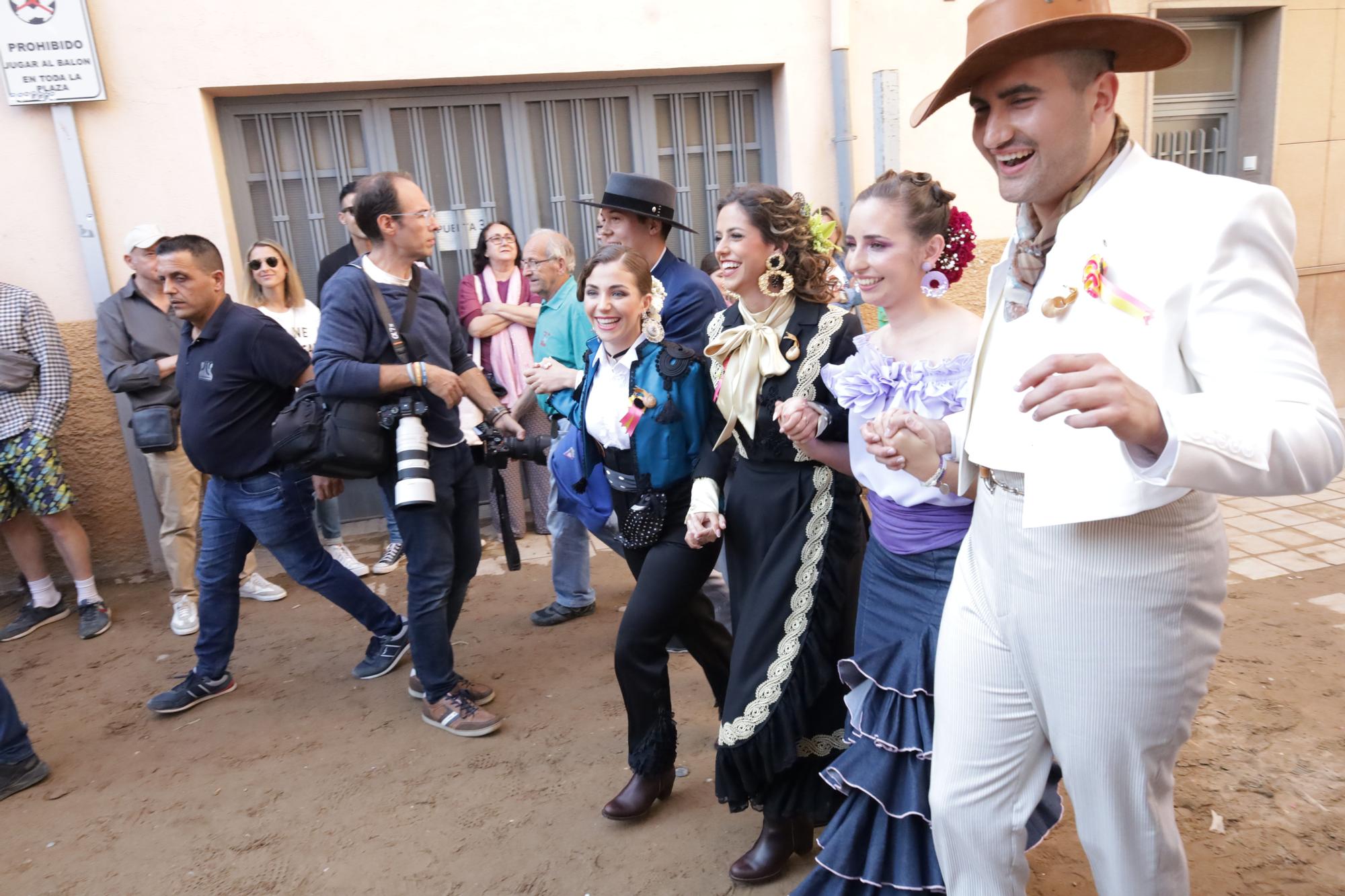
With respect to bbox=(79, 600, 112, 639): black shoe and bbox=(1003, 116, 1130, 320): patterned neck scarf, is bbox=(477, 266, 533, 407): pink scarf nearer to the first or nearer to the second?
bbox=(79, 600, 112, 639): black shoe

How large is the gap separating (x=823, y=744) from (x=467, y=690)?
1.74 meters

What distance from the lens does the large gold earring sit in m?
2.75

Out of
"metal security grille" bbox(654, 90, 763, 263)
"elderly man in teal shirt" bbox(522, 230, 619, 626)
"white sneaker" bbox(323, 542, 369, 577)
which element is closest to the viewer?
"elderly man in teal shirt" bbox(522, 230, 619, 626)

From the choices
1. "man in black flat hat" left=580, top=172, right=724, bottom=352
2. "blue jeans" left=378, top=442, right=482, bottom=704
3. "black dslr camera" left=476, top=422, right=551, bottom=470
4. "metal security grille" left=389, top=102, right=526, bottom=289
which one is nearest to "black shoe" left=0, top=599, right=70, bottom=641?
"blue jeans" left=378, top=442, right=482, bottom=704

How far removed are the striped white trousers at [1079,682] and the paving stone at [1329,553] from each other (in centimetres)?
375

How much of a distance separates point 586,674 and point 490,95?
3788 mm

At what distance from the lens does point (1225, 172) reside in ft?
23.6

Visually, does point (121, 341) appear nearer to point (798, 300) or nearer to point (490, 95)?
point (490, 95)

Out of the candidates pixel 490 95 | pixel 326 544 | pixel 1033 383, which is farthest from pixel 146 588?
pixel 1033 383

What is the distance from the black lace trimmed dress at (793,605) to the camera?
8.38 ft

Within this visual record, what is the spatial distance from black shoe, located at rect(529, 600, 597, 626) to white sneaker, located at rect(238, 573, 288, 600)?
5.27 ft

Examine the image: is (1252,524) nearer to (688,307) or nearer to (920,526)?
(688,307)

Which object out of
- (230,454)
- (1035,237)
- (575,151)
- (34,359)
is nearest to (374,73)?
(575,151)

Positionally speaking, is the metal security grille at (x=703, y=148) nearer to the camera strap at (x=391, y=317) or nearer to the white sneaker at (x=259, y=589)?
the camera strap at (x=391, y=317)
